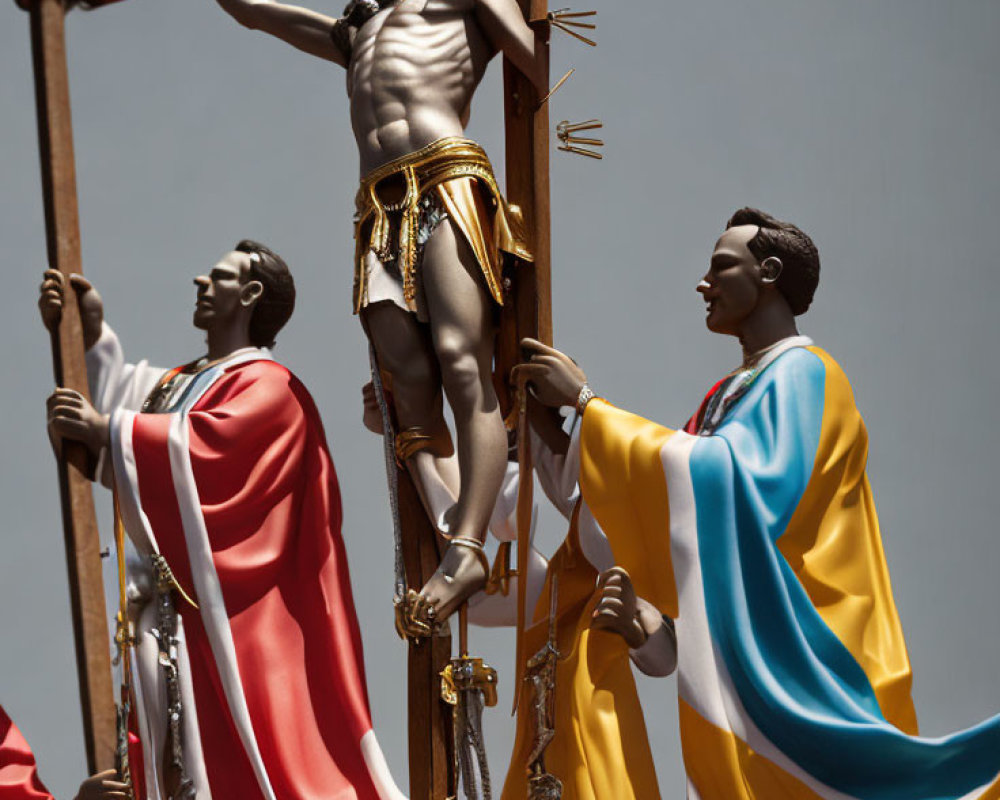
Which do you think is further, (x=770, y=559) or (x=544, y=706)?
(x=544, y=706)

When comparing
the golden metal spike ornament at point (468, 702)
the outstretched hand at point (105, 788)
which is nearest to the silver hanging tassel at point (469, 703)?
the golden metal spike ornament at point (468, 702)

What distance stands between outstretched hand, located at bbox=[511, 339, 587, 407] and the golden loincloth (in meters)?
0.17

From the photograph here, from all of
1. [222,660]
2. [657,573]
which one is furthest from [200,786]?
A: [657,573]

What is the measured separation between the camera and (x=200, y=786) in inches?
218

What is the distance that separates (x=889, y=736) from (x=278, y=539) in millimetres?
1532

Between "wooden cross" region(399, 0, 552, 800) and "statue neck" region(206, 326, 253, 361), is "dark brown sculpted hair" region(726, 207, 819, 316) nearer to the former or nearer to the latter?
"wooden cross" region(399, 0, 552, 800)

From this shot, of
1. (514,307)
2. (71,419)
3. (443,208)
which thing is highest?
(443,208)

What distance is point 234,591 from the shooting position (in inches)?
225

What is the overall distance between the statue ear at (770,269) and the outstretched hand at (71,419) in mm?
1521

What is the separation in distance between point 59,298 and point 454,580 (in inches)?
41.6

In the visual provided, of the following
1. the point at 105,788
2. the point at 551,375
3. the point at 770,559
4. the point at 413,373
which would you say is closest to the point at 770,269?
the point at 551,375

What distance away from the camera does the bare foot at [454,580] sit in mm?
5520

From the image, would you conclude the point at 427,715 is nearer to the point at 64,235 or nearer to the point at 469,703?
the point at 469,703

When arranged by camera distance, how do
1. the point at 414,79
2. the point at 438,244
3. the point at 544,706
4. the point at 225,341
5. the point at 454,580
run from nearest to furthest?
the point at 544,706
the point at 454,580
the point at 438,244
the point at 414,79
the point at 225,341
